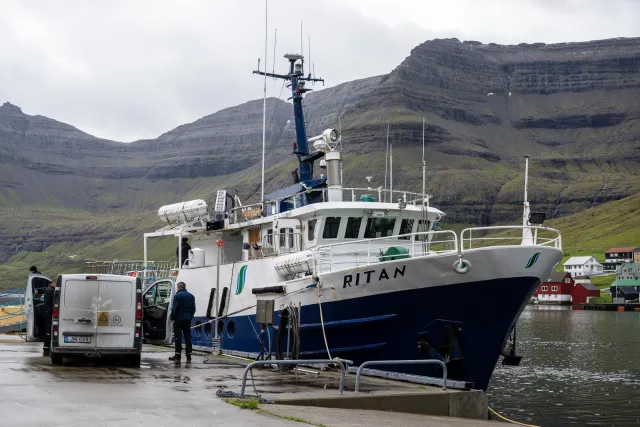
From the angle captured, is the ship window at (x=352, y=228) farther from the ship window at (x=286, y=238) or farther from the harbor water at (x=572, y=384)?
the harbor water at (x=572, y=384)

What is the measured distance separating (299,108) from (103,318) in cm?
1333

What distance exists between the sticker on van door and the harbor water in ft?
49.1

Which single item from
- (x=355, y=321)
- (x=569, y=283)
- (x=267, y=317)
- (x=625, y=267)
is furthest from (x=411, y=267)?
(x=625, y=267)

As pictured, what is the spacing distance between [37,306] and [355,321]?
923cm

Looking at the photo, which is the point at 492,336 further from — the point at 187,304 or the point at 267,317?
the point at 187,304

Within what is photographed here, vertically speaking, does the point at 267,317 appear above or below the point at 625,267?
below

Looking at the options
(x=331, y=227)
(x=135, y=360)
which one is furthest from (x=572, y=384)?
(x=135, y=360)

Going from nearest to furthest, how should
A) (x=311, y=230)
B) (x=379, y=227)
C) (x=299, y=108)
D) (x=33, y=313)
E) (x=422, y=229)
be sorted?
1. (x=33, y=313)
2. (x=311, y=230)
3. (x=379, y=227)
4. (x=422, y=229)
5. (x=299, y=108)

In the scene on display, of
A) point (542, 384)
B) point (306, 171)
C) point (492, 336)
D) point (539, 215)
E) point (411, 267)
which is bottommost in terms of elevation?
point (542, 384)

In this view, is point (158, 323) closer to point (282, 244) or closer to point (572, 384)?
point (282, 244)

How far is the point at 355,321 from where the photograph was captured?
2241cm

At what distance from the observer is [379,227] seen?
86.5ft

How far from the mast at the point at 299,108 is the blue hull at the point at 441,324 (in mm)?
8813

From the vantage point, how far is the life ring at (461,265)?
68.4 feet
